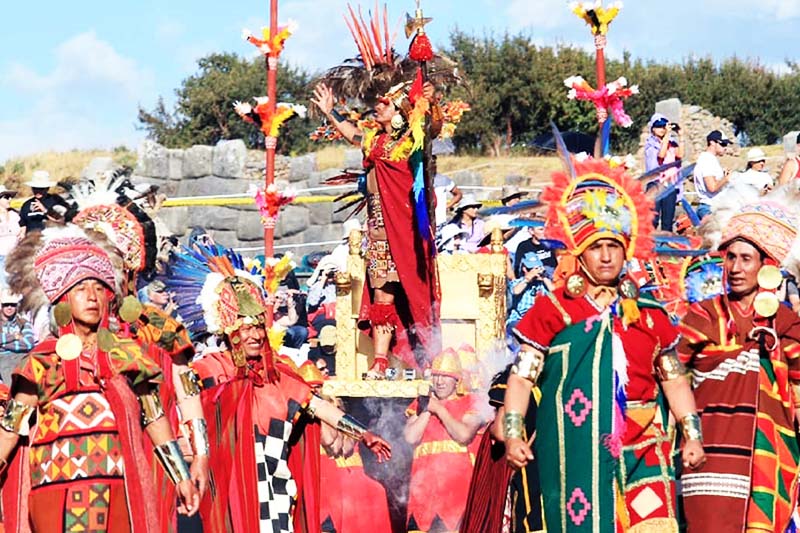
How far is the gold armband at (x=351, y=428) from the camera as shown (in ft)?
30.8

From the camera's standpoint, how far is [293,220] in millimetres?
26391

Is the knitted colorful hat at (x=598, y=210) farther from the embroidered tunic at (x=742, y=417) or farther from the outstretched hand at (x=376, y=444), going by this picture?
the outstretched hand at (x=376, y=444)

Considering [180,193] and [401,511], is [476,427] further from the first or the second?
[180,193]

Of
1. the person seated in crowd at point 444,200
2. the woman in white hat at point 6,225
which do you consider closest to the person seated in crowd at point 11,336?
the woman in white hat at point 6,225

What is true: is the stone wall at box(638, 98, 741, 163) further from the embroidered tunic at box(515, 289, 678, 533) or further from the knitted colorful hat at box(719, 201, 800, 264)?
the embroidered tunic at box(515, 289, 678, 533)

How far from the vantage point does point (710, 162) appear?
15641 millimetres

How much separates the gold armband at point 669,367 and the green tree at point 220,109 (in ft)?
114

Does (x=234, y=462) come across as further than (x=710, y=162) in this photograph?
No

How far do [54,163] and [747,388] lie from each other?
97.7 feet

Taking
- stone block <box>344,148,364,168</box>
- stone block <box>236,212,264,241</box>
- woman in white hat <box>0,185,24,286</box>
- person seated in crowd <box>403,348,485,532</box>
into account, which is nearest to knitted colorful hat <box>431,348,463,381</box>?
person seated in crowd <box>403,348,485,532</box>

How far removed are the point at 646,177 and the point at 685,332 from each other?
900 mm

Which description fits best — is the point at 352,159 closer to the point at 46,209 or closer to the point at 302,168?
the point at 302,168

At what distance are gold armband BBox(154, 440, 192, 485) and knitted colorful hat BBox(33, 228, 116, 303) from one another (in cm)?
85

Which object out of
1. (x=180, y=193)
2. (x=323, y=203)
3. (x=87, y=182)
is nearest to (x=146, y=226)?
(x=87, y=182)
